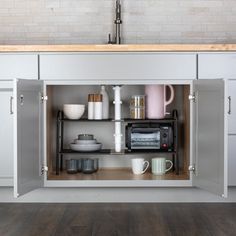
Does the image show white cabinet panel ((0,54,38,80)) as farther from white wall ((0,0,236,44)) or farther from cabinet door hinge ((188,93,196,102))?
cabinet door hinge ((188,93,196,102))

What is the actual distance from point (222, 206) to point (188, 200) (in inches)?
8.4

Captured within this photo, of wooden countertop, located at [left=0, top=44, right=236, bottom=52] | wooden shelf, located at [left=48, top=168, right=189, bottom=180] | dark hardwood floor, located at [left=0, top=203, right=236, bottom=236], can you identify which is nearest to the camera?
dark hardwood floor, located at [left=0, top=203, right=236, bottom=236]

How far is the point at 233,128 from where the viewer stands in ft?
9.93

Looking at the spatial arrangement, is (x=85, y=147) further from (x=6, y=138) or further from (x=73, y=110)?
(x=6, y=138)

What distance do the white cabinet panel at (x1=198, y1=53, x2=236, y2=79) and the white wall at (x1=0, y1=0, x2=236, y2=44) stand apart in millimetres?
656

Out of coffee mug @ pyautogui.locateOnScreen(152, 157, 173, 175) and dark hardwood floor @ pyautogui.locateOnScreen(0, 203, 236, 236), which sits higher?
coffee mug @ pyautogui.locateOnScreen(152, 157, 173, 175)

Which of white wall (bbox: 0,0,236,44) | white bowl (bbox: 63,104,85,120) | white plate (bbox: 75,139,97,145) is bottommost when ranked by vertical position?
white plate (bbox: 75,139,97,145)

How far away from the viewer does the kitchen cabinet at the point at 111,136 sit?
2.72 m

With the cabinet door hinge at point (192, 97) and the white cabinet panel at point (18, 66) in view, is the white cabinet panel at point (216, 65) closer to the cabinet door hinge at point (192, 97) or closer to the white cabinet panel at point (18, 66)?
the cabinet door hinge at point (192, 97)

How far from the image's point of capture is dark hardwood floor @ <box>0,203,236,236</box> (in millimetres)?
2475

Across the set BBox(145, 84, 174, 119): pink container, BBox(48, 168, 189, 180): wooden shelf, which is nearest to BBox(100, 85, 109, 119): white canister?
BBox(145, 84, 174, 119): pink container

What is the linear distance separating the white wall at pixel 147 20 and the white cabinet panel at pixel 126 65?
2.11ft

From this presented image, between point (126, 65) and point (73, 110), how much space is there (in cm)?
49

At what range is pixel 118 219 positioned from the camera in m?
2.71
